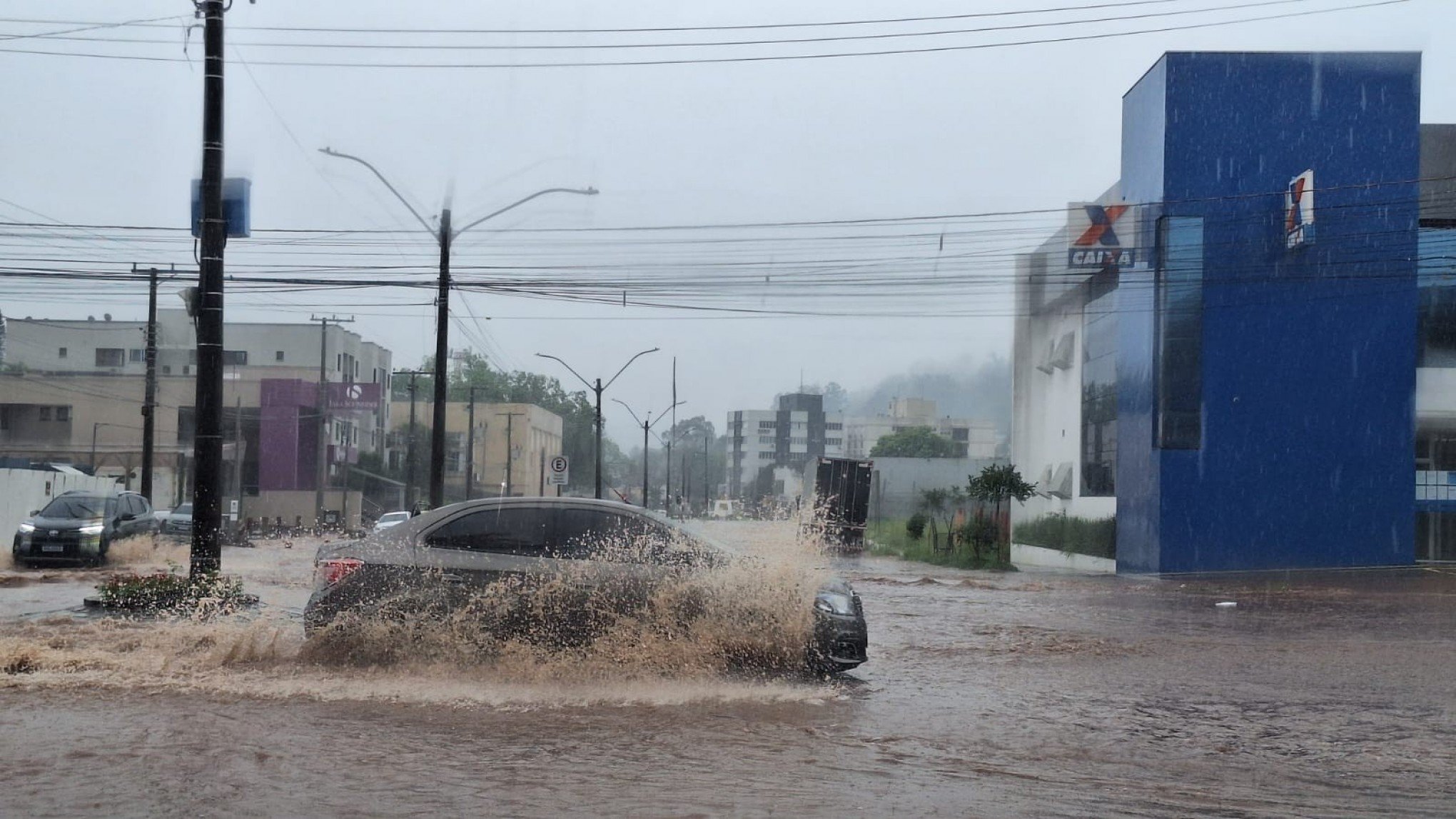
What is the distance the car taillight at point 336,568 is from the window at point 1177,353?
25.3 m

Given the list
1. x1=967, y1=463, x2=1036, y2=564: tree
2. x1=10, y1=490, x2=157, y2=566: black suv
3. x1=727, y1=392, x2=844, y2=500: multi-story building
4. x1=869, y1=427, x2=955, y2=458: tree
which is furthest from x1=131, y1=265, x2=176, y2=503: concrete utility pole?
x1=727, y1=392, x2=844, y2=500: multi-story building

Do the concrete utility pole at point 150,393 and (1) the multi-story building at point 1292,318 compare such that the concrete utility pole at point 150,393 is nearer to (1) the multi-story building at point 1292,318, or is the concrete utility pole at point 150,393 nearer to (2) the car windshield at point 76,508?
(2) the car windshield at point 76,508

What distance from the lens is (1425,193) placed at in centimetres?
3234

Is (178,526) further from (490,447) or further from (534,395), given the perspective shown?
(534,395)

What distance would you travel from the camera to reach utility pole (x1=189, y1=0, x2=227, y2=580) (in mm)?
15047

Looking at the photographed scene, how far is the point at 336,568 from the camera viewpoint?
10867 millimetres

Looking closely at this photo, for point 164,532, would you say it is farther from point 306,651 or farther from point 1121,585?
point 306,651

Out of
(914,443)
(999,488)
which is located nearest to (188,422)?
(999,488)

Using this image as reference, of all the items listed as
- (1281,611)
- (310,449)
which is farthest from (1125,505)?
(310,449)

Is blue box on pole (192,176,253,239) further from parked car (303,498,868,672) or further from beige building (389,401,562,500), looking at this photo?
beige building (389,401,562,500)

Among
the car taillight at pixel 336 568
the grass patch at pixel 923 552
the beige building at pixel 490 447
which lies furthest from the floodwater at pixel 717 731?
the beige building at pixel 490 447

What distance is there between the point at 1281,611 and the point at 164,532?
29.5 m

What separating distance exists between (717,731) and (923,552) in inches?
1313

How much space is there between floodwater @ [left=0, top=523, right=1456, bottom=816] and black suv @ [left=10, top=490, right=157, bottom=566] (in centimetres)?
1202
